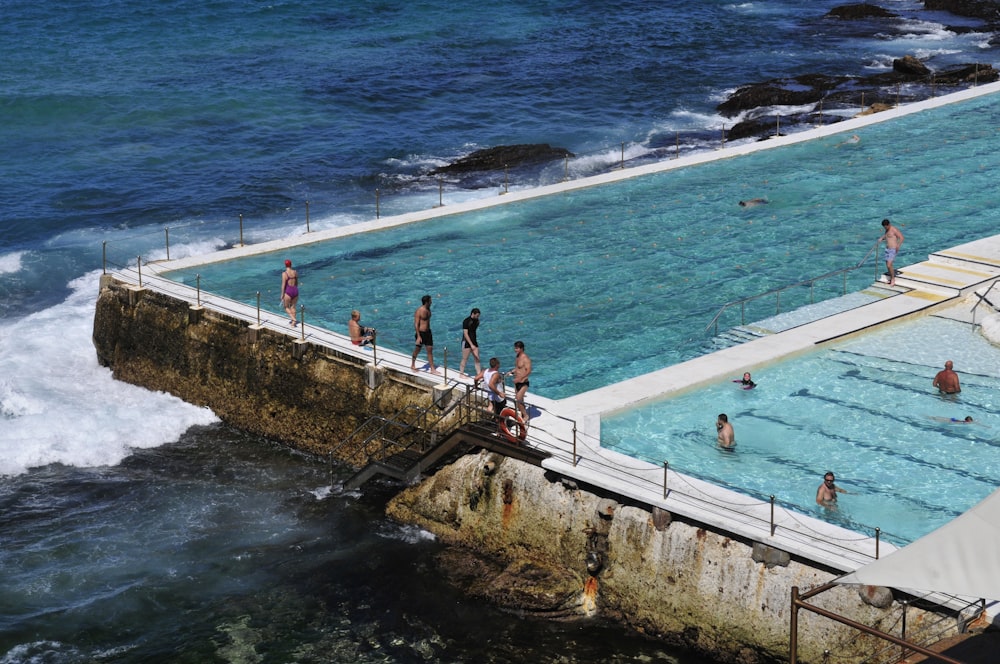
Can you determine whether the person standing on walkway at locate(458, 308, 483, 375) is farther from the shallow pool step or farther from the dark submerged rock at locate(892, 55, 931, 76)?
the dark submerged rock at locate(892, 55, 931, 76)

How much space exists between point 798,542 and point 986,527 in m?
3.66

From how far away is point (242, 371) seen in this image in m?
24.2

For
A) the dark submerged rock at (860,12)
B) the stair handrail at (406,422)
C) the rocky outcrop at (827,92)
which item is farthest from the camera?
the dark submerged rock at (860,12)

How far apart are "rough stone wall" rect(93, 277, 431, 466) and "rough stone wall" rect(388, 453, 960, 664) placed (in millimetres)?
2365

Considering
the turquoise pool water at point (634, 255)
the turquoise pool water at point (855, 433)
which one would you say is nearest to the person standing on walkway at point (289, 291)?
the turquoise pool water at point (634, 255)

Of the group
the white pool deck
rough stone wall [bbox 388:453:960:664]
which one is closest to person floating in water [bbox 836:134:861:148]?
the white pool deck

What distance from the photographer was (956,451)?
62.4ft

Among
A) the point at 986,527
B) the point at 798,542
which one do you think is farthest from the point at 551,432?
the point at 986,527

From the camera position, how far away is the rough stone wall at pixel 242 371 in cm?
2253

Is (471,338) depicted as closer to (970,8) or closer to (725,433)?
(725,433)

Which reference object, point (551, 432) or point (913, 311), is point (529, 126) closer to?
point (913, 311)

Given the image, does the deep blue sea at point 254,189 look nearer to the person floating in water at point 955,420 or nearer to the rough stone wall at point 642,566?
the rough stone wall at point 642,566

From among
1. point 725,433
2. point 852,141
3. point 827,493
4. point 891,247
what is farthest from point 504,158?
point 827,493

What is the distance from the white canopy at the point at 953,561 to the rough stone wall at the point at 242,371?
9.89 meters
